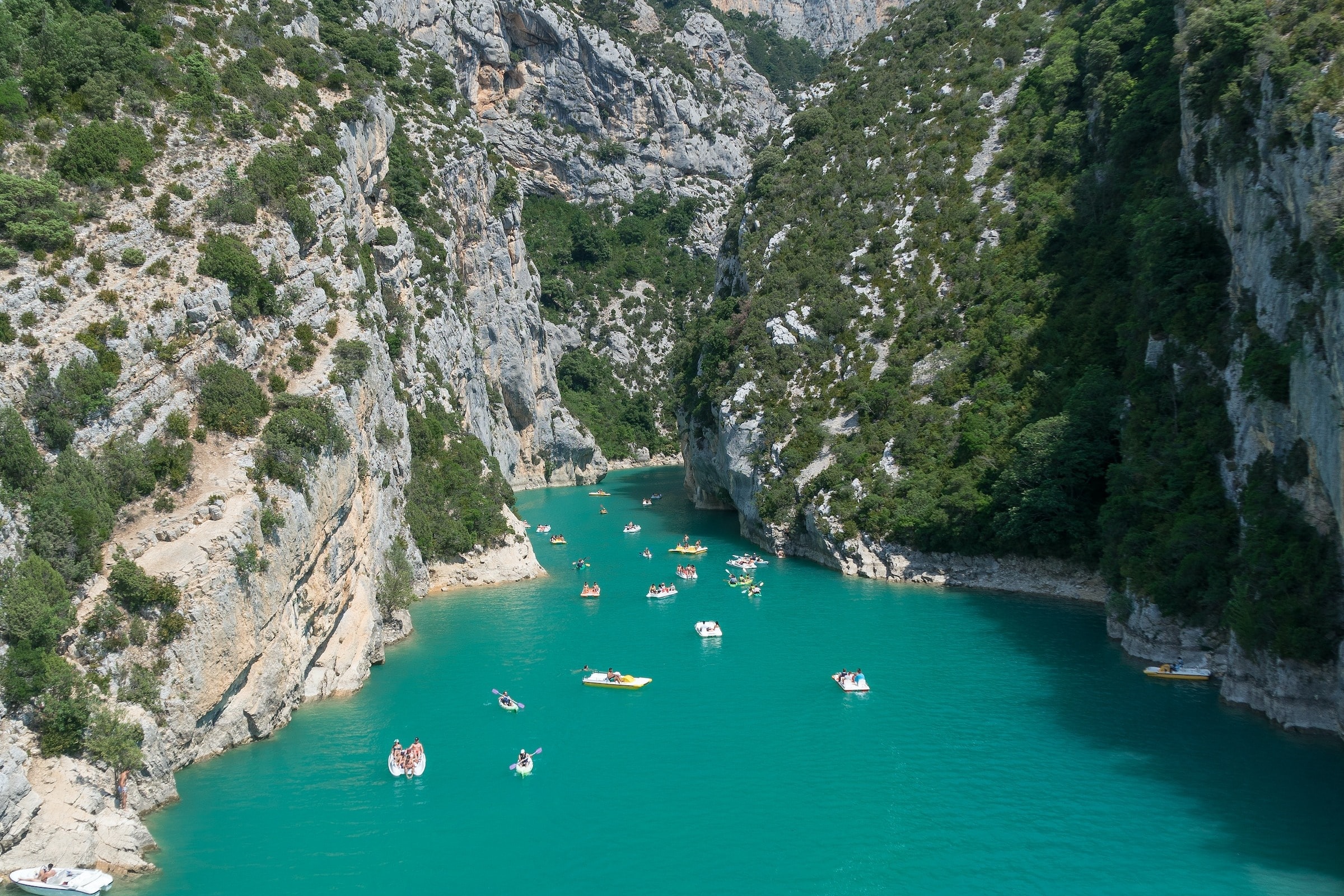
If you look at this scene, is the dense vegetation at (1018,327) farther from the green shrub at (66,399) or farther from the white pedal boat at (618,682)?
the green shrub at (66,399)

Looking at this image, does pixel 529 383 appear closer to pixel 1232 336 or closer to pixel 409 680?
Answer: pixel 409 680

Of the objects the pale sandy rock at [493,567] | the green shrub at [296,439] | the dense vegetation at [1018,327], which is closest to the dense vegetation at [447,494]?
the pale sandy rock at [493,567]

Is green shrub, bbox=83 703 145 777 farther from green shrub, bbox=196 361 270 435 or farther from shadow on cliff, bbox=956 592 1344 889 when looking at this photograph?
shadow on cliff, bbox=956 592 1344 889

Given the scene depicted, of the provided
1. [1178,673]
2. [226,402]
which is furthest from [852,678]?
[226,402]

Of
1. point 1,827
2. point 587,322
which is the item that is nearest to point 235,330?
point 1,827

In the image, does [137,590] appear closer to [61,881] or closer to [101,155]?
[61,881]

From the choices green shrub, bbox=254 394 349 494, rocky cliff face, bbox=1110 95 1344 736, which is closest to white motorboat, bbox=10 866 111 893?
green shrub, bbox=254 394 349 494
